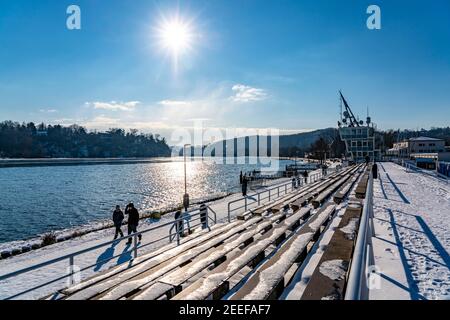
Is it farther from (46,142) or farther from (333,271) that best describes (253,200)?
(46,142)

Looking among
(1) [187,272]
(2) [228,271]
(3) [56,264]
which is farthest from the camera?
(3) [56,264]

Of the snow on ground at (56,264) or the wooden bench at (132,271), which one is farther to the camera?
the snow on ground at (56,264)

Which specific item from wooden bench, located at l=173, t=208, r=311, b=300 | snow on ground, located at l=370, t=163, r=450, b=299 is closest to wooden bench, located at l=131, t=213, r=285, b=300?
wooden bench, located at l=173, t=208, r=311, b=300

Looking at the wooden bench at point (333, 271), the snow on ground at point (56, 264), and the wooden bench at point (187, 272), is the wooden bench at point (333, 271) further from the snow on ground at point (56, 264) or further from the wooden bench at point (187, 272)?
the snow on ground at point (56, 264)

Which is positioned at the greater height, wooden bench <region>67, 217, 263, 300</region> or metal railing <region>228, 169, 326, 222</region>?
wooden bench <region>67, 217, 263, 300</region>

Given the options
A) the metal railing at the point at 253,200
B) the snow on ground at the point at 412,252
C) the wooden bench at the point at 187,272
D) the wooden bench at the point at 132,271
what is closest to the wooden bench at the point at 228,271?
the wooden bench at the point at 187,272

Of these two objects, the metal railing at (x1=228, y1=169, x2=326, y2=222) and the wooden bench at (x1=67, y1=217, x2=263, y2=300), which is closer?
the wooden bench at (x1=67, y1=217, x2=263, y2=300)

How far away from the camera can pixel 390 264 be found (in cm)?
575

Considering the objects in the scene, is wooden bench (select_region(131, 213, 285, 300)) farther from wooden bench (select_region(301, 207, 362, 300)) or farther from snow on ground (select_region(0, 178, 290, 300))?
wooden bench (select_region(301, 207, 362, 300))

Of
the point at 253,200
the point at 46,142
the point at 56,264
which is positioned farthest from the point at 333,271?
the point at 46,142

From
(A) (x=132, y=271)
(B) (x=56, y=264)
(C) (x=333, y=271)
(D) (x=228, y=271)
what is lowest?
(B) (x=56, y=264)

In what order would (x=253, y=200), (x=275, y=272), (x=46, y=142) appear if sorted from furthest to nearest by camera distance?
1. (x=46, y=142)
2. (x=253, y=200)
3. (x=275, y=272)

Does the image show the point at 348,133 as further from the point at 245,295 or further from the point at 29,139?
the point at 29,139
